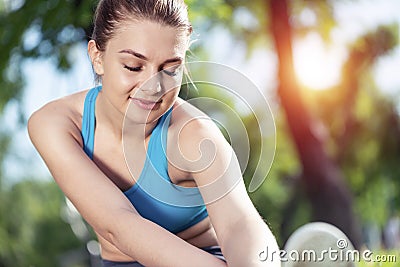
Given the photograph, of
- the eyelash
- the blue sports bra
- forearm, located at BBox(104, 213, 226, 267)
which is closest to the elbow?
forearm, located at BBox(104, 213, 226, 267)

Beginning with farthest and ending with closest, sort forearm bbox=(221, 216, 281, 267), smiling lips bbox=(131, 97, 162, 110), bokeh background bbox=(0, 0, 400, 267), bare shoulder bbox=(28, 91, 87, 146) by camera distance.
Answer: bokeh background bbox=(0, 0, 400, 267) → bare shoulder bbox=(28, 91, 87, 146) → smiling lips bbox=(131, 97, 162, 110) → forearm bbox=(221, 216, 281, 267)

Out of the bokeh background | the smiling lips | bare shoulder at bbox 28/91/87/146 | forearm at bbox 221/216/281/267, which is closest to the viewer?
forearm at bbox 221/216/281/267

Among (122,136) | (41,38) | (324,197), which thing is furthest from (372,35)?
(122,136)

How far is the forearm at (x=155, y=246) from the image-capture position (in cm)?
169

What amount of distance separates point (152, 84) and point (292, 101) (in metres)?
7.34

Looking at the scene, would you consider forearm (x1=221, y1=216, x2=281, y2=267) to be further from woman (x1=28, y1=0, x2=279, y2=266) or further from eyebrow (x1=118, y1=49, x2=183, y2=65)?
eyebrow (x1=118, y1=49, x2=183, y2=65)

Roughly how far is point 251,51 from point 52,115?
793 centimetres

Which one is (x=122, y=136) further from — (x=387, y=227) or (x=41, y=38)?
(x=387, y=227)

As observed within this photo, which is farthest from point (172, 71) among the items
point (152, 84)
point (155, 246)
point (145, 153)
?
point (155, 246)

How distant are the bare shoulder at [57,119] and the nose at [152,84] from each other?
0.30 m

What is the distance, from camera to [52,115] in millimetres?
1956

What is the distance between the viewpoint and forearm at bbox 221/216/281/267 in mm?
1678

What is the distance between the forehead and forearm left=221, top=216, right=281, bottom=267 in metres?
0.45

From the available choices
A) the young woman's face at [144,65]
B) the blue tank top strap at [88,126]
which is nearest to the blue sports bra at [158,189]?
the blue tank top strap at [88,126]
